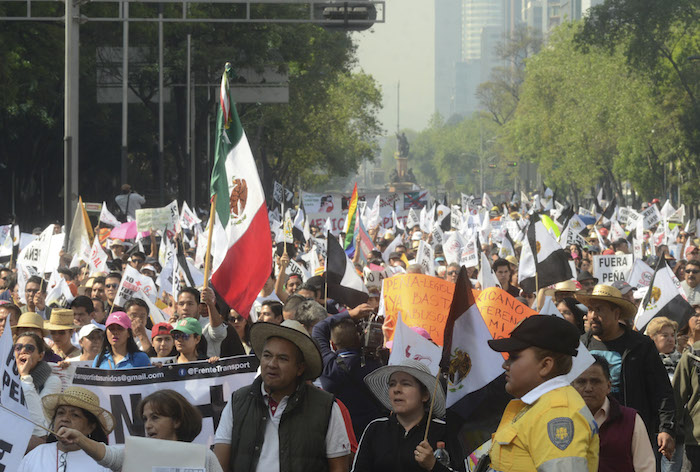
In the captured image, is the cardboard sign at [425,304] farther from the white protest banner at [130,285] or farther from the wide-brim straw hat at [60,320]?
the white protest banner at [130,285]

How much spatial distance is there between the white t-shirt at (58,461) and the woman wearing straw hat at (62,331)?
366cm

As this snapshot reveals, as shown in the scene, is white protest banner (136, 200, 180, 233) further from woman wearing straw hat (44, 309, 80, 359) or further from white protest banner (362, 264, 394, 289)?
woman wearing straw hat (44, 309, 80, 359)

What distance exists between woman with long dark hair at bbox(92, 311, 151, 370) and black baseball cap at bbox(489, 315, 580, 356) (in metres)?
4.12

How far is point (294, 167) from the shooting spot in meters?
70.8

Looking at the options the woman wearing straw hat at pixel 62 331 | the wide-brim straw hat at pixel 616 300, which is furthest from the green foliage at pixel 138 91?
the wide-brim straw hat at pixel 616 300

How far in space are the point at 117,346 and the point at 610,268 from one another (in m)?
7.92

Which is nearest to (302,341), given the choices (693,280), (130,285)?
(130,285)

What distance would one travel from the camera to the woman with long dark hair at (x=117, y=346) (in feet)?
26.0

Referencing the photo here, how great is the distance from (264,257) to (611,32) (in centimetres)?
3829

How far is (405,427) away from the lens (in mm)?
5398

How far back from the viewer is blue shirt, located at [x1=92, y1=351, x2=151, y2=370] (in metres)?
7.82

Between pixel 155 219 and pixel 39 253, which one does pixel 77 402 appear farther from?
pixel 155 219

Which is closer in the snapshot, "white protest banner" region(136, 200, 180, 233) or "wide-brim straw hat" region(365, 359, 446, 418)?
"wide-brim straw hat" region(365, 359, 446, 418)

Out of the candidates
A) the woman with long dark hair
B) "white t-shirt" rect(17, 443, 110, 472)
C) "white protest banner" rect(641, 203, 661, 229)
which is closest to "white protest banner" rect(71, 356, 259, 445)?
the woman with long dark hair
